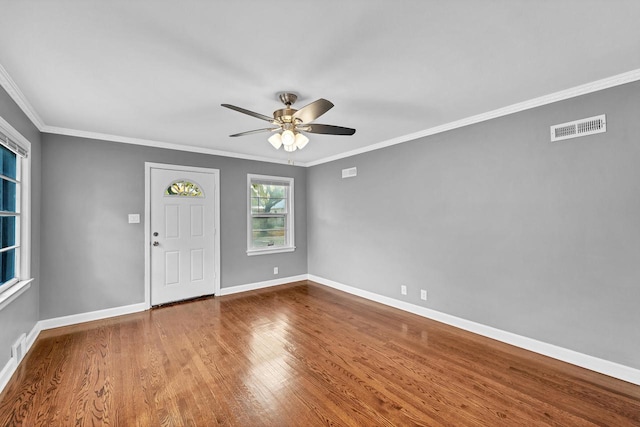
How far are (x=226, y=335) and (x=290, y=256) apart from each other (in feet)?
8.31

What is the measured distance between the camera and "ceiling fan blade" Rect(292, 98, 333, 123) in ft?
7.08

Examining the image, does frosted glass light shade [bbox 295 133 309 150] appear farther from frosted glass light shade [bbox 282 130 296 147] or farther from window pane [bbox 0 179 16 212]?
window pane [bbox 0 179 16 212]

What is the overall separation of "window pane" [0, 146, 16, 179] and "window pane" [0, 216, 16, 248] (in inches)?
16.2

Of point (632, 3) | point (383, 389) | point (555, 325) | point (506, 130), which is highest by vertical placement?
point (632, 3)

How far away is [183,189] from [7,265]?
7.08 ft

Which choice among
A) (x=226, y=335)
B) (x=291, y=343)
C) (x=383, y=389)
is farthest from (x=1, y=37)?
(x=383, y=389)

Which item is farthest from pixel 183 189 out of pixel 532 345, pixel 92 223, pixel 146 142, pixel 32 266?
pixel 532 345

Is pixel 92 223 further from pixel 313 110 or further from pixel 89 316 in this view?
pixel 313 110

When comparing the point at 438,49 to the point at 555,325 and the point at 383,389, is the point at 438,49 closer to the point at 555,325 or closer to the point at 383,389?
the point at 383,389

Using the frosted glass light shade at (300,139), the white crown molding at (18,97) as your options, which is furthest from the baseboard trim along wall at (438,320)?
the frosted glass light shade at (300,139)

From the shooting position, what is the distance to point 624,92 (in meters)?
2.36

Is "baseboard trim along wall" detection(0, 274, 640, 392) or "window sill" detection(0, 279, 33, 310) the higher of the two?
"window sill" detection(0, 279, 33, 310)

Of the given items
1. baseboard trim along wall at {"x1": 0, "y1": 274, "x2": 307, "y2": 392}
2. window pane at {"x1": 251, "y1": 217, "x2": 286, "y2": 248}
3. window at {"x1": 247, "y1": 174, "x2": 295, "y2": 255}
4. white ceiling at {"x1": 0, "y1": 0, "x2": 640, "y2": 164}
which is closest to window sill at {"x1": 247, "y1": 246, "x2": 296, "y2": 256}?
window at {"x1": 247, "y1": 174, "x2": 295, "y2": 255}

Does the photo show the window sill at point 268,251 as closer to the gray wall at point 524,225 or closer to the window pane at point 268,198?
the window pane at point 268,198
